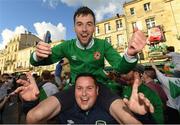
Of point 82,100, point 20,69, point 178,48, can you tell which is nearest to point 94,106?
point 82,100

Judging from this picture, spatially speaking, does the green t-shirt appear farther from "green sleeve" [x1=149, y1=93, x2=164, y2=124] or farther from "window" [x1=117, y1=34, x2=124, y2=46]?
"window" [x1=117, y1=34, x2=124, y2=46]

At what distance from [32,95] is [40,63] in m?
0.45

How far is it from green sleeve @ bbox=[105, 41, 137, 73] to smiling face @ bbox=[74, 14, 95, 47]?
33 centimetres

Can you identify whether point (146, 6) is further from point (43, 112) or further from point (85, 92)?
point (43, 112)

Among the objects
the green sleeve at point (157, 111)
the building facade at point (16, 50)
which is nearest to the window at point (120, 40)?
the green sleeve at point (157, 111)

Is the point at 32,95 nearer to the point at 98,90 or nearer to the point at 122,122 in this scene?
the point at 98,90

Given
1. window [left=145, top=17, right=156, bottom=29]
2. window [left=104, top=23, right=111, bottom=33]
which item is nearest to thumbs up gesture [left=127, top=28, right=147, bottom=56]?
window [left=145, top=17, right=156, bottom=29]

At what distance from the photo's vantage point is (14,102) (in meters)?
13.4

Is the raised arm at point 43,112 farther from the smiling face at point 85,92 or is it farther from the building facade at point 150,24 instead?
the building facade at point 150,24

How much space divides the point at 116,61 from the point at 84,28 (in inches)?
25.6

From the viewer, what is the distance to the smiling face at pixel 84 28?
312 cm

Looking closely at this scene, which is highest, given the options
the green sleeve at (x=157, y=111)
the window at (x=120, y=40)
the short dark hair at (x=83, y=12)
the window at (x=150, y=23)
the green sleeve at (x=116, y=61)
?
the window at (x=150, y=23)

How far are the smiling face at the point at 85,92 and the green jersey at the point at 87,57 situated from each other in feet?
1.26

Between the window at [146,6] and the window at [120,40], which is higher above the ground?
the window at [146,6]
